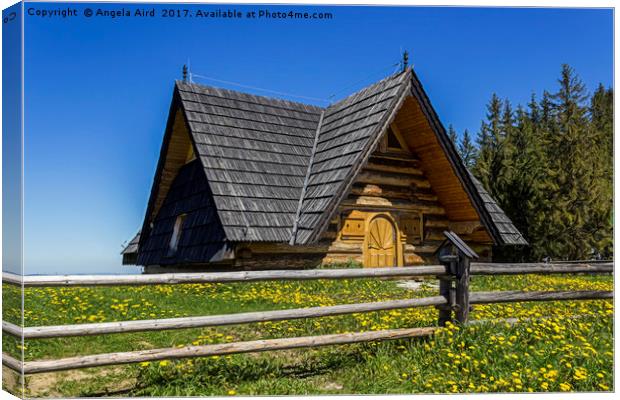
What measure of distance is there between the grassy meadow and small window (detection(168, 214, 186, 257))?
649cm

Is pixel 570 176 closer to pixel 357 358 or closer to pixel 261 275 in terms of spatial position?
pixel 357 358

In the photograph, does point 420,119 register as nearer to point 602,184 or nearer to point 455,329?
point 602,184

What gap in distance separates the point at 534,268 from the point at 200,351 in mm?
4973

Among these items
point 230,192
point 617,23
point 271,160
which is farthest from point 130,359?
point 271,160

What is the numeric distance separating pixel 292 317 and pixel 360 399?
3.92ft

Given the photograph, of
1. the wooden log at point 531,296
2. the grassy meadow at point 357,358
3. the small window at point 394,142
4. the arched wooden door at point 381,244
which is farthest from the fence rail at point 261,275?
the small window at point 394,142

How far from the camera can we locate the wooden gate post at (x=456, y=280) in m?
8.11

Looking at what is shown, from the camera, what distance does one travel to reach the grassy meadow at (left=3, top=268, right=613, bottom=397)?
22.0 feet

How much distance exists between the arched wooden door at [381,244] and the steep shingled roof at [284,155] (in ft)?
6.81

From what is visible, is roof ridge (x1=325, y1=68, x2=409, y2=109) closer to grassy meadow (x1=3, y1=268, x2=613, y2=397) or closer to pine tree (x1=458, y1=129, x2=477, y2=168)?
pine tree (x1=458, y1=129, x2=477, y2=168)

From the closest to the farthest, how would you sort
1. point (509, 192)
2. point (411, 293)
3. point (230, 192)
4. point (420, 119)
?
1. point (411, 293)
2. point (230, 192)
3. point (420, 119)
4. point (509, 192)

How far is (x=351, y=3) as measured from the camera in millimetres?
7461

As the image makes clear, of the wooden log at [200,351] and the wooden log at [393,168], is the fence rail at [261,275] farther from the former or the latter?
the wooden log at [393,168]

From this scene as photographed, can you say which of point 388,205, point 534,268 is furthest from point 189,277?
point 388,205
